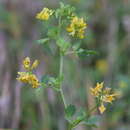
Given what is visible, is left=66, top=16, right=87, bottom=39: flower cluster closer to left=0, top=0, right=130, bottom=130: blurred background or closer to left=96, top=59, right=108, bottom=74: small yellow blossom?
left=0, top=0, right=130, bottom=130: blurred background

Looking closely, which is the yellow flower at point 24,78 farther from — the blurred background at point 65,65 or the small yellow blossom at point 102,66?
the small yellow blossom at point 102,66

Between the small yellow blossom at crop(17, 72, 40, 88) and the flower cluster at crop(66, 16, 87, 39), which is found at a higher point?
the flower cluster at crop(66, 16, 87, 39)

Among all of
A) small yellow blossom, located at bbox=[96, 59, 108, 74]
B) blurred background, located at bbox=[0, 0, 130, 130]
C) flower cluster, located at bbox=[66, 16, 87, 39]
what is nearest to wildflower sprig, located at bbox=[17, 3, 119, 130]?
flower cluster, located at bbox=[66, 16, 87, 39]

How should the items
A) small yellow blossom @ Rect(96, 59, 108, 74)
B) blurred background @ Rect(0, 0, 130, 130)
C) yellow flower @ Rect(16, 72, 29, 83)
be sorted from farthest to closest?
1. small yellow blossom @ Rect(96, 59, 108, 74)
2. blurred background @ Rect(0, 0, 130, 130)
3. yellow flower @ Rect(16, 72, 29, 83)

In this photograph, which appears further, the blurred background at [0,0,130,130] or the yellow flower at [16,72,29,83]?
the blurred background at [0,0,130,130]

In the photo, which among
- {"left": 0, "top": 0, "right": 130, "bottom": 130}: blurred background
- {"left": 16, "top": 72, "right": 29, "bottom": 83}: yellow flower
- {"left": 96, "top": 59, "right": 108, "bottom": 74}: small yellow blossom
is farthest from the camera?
{"left": 96, "top": 59, "right": 108, "bottom": 74}: small yellow blossom

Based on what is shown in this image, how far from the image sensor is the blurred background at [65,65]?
3.11 metres

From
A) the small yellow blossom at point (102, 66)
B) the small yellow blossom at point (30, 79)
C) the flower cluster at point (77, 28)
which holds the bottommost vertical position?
the small yellow blossom at point (102, 66)

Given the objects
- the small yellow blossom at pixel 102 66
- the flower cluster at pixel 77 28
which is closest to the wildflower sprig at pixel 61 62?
the flower cluster at pixel 77 28

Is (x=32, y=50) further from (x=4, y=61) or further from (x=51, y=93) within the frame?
(x=51, y=93)

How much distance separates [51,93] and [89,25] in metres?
0.89

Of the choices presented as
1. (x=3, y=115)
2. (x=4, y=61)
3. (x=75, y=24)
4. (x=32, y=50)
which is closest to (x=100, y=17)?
(x=32, y=50)

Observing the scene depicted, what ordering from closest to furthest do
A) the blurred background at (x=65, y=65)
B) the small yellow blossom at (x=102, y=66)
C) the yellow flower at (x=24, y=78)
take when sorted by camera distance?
the yellow flower at (x=24, y=78), the blurred background at (x=65, y=65), the small yellow blossom at (x=102, y=66)

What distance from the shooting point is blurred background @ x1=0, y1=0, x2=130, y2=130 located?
10.2ft
